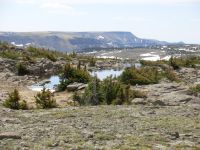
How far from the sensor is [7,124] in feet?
59.3

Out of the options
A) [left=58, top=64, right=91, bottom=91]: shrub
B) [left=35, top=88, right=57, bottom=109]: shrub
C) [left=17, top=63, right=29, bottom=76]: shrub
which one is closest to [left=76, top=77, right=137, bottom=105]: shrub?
[left=35, top=88, right=57, bottom=109]: shrub

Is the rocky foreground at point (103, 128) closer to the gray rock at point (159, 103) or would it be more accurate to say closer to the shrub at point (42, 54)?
the gray rock at point (159, 103)

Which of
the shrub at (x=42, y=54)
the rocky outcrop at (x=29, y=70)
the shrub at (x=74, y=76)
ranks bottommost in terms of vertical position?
the rocky outcrop at (x=29, y=70)

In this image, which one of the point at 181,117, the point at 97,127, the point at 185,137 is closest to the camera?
the point at 185,137

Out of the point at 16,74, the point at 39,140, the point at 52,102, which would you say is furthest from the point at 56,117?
the point at 16,74

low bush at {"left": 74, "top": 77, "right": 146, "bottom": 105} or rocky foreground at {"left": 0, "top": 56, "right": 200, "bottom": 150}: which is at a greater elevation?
rocky foreground at {"left": 0, "top": 56, "right": 200, "bottom": 150}

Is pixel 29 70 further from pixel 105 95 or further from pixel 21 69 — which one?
pixel 105 95

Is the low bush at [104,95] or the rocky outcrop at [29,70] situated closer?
the low bush at [104,95]

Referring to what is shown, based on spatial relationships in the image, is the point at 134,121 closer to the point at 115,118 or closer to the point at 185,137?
the point at 115,118

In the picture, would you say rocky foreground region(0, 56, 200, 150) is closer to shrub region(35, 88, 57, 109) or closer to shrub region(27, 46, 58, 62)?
shrub region(35, 88, 57, 109)

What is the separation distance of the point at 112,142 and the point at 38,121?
200 inches

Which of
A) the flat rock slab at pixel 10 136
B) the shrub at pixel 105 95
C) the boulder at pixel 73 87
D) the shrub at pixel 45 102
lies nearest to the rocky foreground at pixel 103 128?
the flat rock slab at pixel 10 136

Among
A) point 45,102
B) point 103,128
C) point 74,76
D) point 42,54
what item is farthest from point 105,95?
point 42,54

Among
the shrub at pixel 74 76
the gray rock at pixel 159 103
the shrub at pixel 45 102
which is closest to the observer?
the shrub at pixel 45 102
